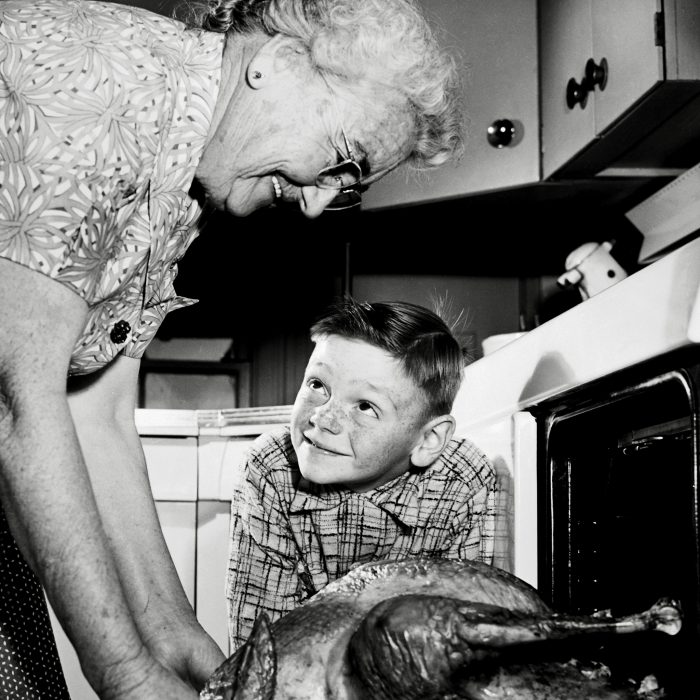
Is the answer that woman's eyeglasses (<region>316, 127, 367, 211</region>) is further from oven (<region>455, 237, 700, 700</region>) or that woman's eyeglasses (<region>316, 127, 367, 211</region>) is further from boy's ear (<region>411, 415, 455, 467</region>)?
boy's ear (<region>411, 415, 455, 467</region>)

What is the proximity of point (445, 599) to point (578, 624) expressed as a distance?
107 mm

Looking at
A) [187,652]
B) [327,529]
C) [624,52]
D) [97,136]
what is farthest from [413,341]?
[97,136]

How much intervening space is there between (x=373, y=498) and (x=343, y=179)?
2.52ft

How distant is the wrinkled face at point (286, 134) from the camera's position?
0.97 m

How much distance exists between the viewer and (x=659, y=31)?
1.71m

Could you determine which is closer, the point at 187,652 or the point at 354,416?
the point at 187,652

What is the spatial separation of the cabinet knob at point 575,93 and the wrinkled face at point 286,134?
3.56 feet

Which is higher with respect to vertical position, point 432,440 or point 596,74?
point 596,74

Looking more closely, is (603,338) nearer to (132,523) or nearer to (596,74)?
(132,523)

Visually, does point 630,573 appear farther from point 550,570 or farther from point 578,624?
point 578,624

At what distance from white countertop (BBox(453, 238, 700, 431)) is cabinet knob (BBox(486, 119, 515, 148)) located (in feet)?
2.94

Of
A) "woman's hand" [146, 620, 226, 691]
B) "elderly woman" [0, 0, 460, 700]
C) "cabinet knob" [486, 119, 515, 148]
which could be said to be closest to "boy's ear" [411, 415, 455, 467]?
"elderly woman" [0, 0, 460, 700]

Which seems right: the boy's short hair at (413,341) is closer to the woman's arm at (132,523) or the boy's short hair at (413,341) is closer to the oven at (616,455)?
the oven at (616,455)

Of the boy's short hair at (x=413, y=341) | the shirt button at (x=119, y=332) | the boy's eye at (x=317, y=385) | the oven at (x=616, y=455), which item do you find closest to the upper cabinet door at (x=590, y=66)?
the boy's short hair at (x=413, y=341)
